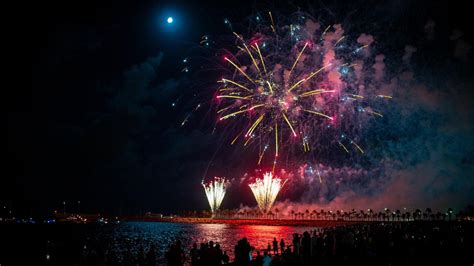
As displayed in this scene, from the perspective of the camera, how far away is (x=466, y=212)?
174750mm

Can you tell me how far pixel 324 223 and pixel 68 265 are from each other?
580 ft

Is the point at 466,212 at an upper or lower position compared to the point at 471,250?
lower

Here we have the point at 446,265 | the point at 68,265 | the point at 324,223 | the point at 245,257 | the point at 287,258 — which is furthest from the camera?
the point at 324,223

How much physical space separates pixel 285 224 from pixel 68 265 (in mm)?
183004

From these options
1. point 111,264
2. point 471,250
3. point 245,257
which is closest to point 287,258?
point 245,257

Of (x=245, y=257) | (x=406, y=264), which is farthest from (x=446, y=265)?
(x=245, y=257)

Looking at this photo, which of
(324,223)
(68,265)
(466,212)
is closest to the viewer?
(68,265)

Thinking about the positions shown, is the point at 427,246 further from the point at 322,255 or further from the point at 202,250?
the point at 202,250

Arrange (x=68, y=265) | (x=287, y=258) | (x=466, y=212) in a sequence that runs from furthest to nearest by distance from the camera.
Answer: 1. (x=466, y=212)
2. (x=68, y=265)
3. (x=287, y=258)

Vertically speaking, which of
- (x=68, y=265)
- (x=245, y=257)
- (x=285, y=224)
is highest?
(x=245, y=257)

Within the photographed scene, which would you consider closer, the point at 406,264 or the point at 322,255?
the point at 406,264

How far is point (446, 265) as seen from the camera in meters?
17.4

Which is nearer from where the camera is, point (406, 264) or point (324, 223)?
point (406, 264)

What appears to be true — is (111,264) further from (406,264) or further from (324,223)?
(324,223)
